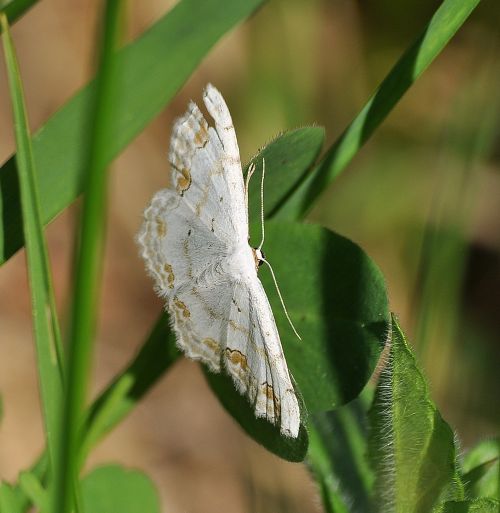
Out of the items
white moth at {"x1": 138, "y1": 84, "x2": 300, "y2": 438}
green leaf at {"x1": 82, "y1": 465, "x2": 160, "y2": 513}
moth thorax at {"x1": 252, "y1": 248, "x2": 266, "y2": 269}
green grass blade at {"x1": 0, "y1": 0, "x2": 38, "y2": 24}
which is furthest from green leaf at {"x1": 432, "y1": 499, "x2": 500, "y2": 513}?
green grass blade at {"x1": 0, "y1": 0, "x2": 38, "y2": 24}

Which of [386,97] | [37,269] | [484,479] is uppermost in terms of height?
[37,269]

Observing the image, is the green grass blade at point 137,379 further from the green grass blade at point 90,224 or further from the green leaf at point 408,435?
the green grass blade at point 90,224

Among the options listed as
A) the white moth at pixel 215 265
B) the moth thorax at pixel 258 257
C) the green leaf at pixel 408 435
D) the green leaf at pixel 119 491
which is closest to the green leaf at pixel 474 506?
the green leaf at pixel 408 435

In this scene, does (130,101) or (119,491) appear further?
(119,491)

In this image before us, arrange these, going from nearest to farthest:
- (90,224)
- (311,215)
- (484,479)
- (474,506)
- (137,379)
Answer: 1. (90,224)
2. (474,506)
3. (484,479)
4. (137,379)
5. (311,215)

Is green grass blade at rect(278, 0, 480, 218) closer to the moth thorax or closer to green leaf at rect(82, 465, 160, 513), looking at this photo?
the moth thorax

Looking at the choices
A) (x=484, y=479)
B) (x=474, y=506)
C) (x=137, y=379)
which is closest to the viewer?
(x=474, y=506)

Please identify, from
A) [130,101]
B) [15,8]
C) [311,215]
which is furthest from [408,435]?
[311,215]

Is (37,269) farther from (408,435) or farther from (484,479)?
(484,479)
